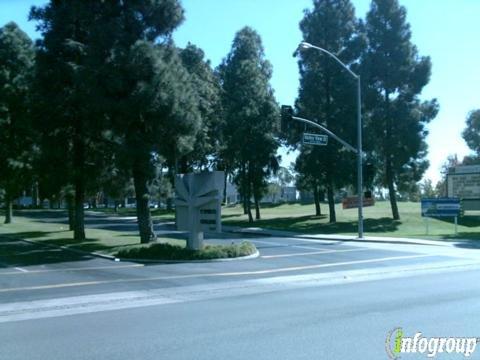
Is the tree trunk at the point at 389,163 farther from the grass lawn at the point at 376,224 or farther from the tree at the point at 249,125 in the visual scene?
the tree at the point at 249,125

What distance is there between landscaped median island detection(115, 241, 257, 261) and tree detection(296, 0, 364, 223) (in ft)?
77.8

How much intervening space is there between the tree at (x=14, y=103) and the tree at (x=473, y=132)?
48.8 m

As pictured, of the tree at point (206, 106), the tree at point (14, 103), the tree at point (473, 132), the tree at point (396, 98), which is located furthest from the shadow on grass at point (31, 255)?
the tree at point (473, 132)

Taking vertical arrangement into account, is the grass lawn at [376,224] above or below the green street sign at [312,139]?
below

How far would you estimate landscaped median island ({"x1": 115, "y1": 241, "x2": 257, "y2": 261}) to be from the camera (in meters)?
20.8

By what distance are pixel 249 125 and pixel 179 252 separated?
27.8m

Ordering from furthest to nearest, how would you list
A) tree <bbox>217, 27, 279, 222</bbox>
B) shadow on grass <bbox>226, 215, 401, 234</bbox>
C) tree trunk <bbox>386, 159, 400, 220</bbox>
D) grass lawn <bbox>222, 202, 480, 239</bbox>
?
tree <bbox>217, 27, 279, 222</bbox> → tree trunk <bbox>386, 159, 400, 220</bbox> → shadow on grass <bbox>226, 215, 401, 234</bbox> → grass lawn <bbox>222, 202, 480, 239</bbox>

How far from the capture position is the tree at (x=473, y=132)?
6444 centimetres

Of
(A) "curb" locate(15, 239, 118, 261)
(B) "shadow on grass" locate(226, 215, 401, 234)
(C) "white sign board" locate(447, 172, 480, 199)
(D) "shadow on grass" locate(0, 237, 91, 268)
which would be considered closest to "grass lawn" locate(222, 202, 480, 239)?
(B) "shadow on grass" locate(226, 215, 401, 234)

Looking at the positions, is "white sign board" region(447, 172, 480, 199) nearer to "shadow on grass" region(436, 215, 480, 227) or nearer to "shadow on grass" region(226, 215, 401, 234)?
"shadow on grass" region(436, 215, 480, 227)

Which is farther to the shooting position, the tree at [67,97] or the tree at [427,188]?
the tree at [427,188]

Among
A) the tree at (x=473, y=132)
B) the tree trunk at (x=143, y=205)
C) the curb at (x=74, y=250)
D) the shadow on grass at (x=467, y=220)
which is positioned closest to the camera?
the curb at (x=74, y=250)

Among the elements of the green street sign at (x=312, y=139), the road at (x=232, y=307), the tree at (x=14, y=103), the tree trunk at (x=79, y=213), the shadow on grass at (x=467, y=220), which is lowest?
the shadow on grass at (x=467, y=220)

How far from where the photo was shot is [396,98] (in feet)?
152
